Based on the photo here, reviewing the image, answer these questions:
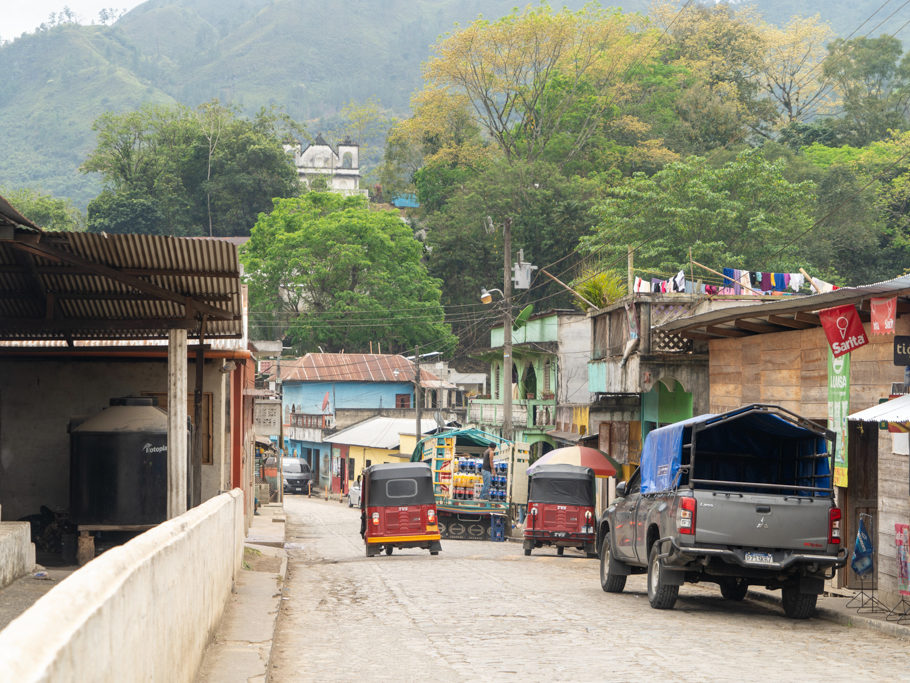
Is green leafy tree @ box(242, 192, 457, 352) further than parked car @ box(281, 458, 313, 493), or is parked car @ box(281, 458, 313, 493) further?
green leafy tree @ box(242, 192, 457, 352)

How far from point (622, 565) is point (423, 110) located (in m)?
75.0

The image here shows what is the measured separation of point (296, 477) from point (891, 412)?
56870 mm

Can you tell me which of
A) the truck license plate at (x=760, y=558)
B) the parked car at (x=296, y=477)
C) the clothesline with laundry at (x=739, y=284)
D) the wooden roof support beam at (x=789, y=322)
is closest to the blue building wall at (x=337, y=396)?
the parked car at (x=296, y=477)

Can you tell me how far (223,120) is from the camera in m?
102

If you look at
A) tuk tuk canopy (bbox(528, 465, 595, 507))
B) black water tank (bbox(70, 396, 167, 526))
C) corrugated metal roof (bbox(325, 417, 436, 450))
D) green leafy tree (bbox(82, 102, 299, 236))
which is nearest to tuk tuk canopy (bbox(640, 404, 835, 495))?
black water tank (bbox(70, 396, 167, 526))

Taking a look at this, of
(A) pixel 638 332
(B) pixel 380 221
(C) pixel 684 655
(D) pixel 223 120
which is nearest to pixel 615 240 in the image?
(B) pixel 380 221

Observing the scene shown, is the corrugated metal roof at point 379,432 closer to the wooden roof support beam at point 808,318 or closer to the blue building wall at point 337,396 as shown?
the blue building wall at point 337,396

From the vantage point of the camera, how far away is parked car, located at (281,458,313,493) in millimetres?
67125

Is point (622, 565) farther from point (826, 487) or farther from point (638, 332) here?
point (638, 332)

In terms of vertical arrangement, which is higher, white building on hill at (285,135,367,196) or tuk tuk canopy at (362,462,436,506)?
white building on hill at (285,135,367,196)

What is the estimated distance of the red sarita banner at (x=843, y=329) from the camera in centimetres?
1518

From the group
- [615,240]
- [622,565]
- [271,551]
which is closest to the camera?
[622,565]

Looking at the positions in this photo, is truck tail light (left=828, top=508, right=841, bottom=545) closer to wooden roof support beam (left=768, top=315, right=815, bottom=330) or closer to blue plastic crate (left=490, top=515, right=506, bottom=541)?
wooden roof support beam (left=768, top=315, right=815, bottom=330)

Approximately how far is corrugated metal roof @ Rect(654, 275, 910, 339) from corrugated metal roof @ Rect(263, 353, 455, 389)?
167 feet
